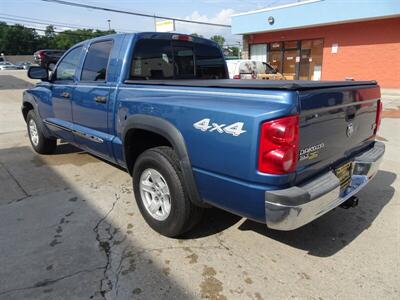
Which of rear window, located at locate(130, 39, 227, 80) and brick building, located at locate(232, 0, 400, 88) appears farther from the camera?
brick building, located at locate(232, 0, 400, 88)

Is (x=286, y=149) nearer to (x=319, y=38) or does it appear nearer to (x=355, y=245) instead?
(x=355, y=245)

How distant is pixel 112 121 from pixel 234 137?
1.78 metres

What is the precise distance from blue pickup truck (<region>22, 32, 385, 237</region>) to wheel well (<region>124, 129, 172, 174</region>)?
11 mm

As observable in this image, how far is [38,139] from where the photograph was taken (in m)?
6.00

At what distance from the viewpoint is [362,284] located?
268 centimetres

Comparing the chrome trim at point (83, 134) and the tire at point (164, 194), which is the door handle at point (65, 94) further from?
the tire at point (164, 194)

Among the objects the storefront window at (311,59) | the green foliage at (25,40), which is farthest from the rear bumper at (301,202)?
the green foliage at (25,40)

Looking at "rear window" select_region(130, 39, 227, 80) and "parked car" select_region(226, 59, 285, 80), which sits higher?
"rear window" select_region(130, 39, 227, 80)

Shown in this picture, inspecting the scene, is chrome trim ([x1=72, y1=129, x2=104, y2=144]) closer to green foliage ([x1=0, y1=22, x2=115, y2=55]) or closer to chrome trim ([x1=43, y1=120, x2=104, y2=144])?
chrome trim ([x1=43, y1=120, x2=104, y2=144])

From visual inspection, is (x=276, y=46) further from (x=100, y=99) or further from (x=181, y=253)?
(x=181, y=253)

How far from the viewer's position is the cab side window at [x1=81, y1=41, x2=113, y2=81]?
13.2 feet

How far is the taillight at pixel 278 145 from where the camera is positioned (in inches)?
89.0

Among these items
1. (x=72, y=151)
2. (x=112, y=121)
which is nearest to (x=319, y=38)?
(x=72, y=151)

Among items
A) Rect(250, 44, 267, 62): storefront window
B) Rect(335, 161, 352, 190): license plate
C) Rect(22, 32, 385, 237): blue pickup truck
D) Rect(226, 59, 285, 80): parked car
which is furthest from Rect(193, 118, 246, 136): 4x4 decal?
Rect(250, 44, 267, 62): storefront window
